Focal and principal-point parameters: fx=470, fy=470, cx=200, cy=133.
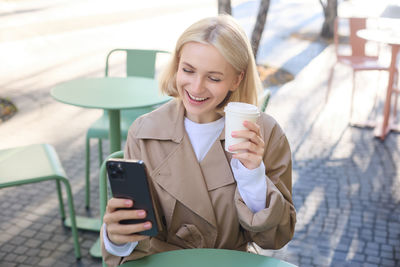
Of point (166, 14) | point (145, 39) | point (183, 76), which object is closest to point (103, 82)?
point (183, 76)

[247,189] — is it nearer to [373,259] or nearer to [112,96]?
[112,96]

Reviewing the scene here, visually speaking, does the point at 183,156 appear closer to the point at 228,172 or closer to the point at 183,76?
the point at 228,172

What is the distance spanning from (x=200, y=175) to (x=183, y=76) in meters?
0.42

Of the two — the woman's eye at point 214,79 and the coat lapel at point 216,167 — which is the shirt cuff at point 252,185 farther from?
the woman's eye at point 214,79

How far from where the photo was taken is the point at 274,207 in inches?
69.5

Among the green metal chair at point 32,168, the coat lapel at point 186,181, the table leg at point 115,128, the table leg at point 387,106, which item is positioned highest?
the coat lapel at point 186,181

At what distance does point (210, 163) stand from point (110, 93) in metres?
1.98

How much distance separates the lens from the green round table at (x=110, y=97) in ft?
11.4

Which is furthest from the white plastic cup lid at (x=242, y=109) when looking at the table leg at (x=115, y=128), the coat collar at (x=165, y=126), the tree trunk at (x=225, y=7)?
the tree trunk at (x=225, y=7)

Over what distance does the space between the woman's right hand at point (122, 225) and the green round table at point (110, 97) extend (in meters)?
1.81

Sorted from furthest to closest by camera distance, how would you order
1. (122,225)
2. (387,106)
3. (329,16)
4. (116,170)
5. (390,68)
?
(329,16)
(387,106)
(390,68)
(122,225)
(116,170)

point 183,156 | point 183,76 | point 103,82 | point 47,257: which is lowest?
point 47,257

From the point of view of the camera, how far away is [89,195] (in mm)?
4355

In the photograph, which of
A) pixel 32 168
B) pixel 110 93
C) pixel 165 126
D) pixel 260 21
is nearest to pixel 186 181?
pixel 165 126
